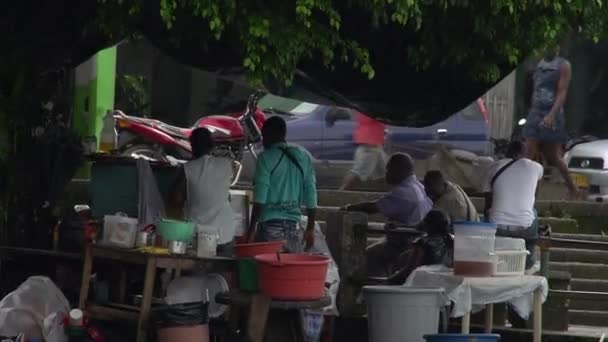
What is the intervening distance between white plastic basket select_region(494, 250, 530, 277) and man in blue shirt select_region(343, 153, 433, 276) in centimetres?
167

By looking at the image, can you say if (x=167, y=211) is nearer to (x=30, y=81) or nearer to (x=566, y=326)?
(x=30, y=81)

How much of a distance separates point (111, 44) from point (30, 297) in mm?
2158

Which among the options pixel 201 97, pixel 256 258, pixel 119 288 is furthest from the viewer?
pixel 201 97

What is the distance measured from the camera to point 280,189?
11.0 m

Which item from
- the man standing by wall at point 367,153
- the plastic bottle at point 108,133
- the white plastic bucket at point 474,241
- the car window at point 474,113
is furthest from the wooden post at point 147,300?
the car window at point 474,113

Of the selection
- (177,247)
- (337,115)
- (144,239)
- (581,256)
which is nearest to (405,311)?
(177,247)

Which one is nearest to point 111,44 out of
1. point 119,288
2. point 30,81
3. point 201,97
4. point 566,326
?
point 30,81

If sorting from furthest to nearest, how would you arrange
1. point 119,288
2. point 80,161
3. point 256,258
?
point 80,161 < point 119,288 < point 256,258

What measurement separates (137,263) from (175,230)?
48cm

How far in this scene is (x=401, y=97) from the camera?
1151cm

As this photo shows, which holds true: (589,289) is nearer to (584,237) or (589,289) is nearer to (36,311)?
(584,237)

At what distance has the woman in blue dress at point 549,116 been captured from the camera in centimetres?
1583

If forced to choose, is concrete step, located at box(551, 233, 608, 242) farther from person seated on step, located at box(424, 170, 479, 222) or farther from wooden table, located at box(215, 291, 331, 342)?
wooden table, located at box(215, 291, 331, 342)

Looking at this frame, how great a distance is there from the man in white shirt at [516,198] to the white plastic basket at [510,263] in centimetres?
107
